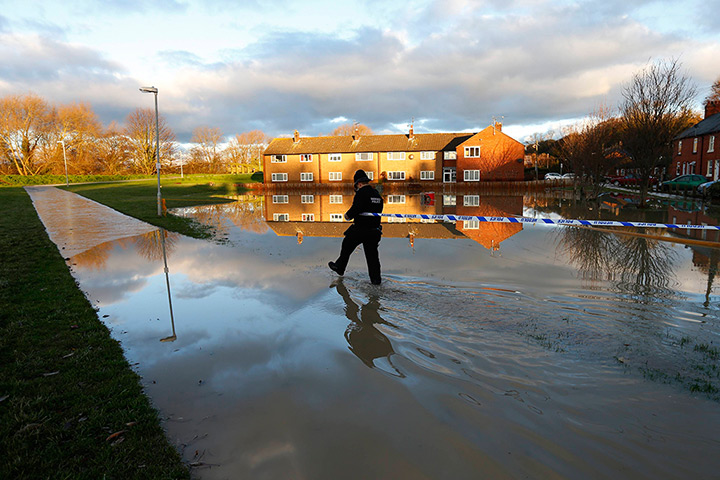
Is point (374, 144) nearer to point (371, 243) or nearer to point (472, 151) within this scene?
point (472, 151)

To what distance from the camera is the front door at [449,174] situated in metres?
53.6

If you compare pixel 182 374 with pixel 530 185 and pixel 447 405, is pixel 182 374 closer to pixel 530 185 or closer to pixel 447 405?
pixel 447 405

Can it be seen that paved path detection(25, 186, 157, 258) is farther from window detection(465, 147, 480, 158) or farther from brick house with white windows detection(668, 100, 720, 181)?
brick house with white windows detection(668, 100, 720, 181)

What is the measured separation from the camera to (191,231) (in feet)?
50.7

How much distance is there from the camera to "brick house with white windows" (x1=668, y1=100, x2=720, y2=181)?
38406 millimetres

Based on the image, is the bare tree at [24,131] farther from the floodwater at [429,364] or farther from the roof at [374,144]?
the floodwater at [429,364]

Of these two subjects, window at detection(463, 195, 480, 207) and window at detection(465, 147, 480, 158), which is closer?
window at detection(463, 195, 480, 207)

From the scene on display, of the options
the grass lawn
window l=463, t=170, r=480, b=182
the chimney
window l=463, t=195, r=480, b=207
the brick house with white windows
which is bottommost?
the grass lawn

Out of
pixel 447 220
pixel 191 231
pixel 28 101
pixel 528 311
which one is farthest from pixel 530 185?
pixel 28 101

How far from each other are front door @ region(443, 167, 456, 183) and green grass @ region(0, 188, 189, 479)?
164ft

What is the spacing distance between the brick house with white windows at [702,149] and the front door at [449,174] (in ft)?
73.7

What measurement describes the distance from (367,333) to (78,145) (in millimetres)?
75936

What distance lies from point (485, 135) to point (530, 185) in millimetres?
13965

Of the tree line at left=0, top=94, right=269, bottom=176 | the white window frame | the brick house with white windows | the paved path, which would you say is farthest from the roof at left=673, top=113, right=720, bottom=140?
the tree line at left=0, top=94, right=269, bottom=176
